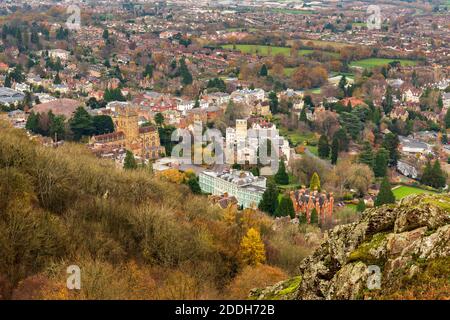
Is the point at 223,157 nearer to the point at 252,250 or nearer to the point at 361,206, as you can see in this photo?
the point at 361,206

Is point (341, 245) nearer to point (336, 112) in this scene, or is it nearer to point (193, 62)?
point (336, 112)

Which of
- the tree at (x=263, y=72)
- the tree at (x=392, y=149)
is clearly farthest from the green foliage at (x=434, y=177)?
the tree at (x=263, y=72)

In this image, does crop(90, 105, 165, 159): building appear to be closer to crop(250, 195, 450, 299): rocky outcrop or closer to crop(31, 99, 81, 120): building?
crop(31, 99, 81, 120): building

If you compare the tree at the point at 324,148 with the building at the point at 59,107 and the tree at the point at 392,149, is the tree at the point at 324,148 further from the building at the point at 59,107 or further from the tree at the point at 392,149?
the building at the point at 59,107

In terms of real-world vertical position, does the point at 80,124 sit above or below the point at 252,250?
below

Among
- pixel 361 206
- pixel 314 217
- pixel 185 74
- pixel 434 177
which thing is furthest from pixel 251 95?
pixel 314 217

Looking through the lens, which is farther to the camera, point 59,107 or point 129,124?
point 59,107
